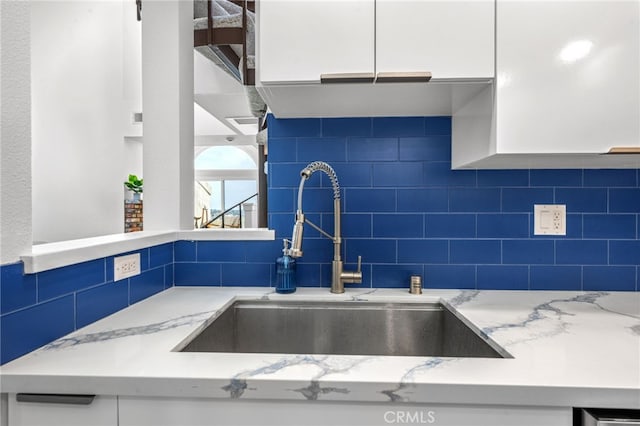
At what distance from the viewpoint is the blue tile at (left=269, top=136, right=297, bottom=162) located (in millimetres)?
1442

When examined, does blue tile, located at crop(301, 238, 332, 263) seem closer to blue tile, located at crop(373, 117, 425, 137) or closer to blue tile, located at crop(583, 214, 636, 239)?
blue tile, located at crop(373, 117, 425, 137)

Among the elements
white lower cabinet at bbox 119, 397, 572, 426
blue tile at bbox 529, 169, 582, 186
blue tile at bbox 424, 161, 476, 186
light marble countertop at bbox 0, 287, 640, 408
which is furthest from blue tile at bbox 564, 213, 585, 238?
white lower cabinet at bbox 119, 397, 572, 426

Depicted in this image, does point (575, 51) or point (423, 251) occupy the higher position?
point (575, 51)

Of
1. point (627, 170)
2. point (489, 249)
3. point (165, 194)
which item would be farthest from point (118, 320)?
point (627, 170)

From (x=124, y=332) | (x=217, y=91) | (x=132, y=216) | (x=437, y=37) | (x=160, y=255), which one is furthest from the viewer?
(x=132, y=216)

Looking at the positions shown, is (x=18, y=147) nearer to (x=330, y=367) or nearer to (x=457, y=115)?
(x=330, y=367)

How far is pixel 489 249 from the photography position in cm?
140

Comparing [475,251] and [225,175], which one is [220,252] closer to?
[475,251]

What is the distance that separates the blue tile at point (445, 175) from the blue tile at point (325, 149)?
32 cm

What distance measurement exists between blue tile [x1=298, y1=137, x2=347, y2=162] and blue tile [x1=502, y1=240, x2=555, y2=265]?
693 millimetres

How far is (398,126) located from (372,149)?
129 millimetres

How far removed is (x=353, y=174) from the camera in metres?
1.43

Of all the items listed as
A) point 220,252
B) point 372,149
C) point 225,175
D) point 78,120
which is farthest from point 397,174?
point 225,175

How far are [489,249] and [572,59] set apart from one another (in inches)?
26.7
